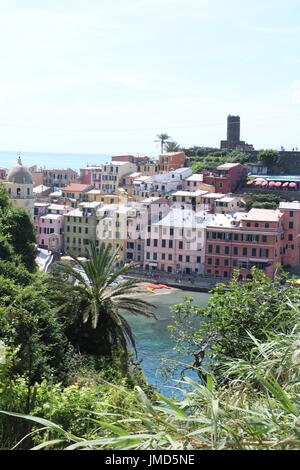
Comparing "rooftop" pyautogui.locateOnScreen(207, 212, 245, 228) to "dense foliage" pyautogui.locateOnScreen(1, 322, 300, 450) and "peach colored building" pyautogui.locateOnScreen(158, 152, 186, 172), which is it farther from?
"dense foliage" pyautogui.locateOnScreen(1, 322, 300, 450)

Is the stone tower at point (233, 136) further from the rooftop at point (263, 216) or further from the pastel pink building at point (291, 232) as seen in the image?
the rooftop at point (263, 216)

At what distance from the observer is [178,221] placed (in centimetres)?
4328

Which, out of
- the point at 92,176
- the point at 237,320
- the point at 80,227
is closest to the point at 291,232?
the point at 80,227

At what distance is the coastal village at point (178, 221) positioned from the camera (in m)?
40.9

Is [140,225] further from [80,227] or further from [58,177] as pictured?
[58,177]

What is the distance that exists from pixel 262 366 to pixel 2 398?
3.13m

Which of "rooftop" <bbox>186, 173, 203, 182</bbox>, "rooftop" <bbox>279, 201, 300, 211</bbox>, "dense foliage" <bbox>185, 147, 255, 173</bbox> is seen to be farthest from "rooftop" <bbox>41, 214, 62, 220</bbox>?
"rooftop" <bbox>279, 201, 300, 211</bbox>

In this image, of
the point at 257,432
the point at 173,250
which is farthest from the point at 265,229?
the point at 257,432

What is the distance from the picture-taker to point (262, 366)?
486cm

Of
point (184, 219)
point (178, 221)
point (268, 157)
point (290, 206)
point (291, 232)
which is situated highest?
point (268, 157)
